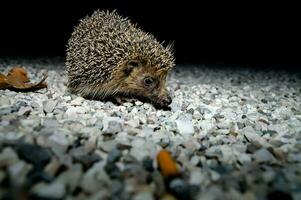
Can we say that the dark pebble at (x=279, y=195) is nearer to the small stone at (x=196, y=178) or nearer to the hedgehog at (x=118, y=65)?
the small stone at (x=196, y=178)

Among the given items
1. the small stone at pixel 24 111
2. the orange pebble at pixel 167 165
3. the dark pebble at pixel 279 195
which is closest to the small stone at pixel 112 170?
the orange pebble at pixel 167 165

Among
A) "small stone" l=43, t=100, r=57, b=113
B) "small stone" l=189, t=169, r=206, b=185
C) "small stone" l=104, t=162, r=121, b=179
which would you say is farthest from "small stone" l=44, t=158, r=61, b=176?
"small stone" l=43, t=100, r=57, b=113

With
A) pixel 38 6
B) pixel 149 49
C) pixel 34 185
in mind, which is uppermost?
pixel 38 6

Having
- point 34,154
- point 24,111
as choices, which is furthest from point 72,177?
point 24,111

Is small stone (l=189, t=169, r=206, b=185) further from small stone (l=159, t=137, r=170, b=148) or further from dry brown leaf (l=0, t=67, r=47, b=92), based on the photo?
dry brown leaf (l=0, t=67, r=47, b=92)

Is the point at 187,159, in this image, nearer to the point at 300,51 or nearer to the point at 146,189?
the point at 146,189

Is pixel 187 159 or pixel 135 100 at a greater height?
pixel 135 100

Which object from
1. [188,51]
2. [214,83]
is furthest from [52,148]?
[188,51]
